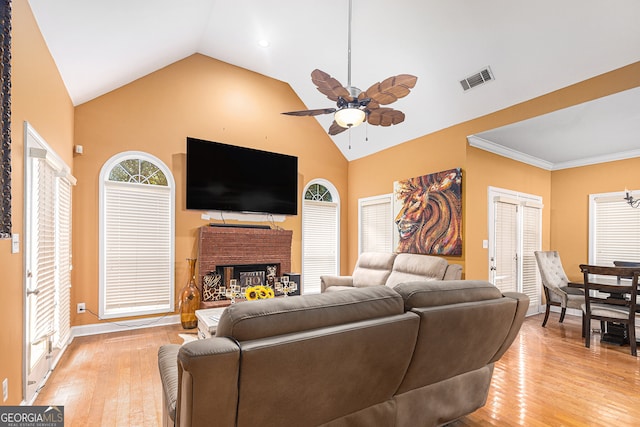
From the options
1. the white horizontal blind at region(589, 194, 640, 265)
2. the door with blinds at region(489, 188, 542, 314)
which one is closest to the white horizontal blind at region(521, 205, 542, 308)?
the door with blinds at region(489, 188, 542, 314)

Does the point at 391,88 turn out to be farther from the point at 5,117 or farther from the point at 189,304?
the point at 189,304

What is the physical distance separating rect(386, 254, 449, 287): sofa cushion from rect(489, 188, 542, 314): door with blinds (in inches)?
41.3

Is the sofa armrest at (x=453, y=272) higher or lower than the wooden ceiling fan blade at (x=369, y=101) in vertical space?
lower

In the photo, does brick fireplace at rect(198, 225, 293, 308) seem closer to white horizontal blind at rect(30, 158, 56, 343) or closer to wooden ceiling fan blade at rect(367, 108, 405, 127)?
white horizontal blind at rect(30, 158, 56, 343)

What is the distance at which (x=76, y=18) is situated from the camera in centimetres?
271

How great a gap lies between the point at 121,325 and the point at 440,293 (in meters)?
4.40

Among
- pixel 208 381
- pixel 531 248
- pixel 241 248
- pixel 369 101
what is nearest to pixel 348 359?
pixel 208 381

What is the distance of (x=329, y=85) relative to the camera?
107 inches

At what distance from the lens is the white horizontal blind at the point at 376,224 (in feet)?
19.0

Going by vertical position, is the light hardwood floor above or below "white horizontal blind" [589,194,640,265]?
below

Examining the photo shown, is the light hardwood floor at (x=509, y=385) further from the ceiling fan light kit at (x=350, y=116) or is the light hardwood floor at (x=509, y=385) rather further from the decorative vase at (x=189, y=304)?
the ceiling fan light kit at (x=350, y=116)

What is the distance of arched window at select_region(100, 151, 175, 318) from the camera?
4.43 metres

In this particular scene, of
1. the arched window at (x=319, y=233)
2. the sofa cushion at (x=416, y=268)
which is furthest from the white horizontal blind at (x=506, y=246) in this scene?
the arched window at (x=319, y=233)

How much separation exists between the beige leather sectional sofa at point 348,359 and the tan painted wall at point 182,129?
3.42 m
